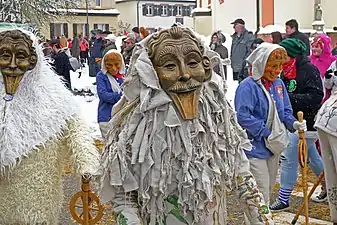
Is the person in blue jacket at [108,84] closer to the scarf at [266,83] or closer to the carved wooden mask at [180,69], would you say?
the scarf at [266,83]

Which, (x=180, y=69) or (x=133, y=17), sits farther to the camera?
(x=133, y=17)

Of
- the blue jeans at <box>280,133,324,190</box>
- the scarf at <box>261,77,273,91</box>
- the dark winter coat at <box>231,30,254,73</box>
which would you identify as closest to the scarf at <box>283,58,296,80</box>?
the blue jeans at <box>280,133,324,190</box>

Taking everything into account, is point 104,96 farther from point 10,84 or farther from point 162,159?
point 162,159

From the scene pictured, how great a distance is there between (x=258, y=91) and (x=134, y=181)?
8.67ft

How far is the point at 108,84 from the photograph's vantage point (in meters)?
Answer: 7.91

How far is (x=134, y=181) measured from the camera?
295 cm

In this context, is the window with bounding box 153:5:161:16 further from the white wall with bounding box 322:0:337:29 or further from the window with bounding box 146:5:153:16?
the white wall with bounding box 322:0:337:29

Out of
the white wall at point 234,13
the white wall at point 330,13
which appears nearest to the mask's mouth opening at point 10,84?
the white wall at point 330,13

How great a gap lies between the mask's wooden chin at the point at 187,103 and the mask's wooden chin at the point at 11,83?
4.93ft

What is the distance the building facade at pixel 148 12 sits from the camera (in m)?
63.2

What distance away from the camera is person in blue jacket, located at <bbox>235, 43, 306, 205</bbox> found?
5.34 meters

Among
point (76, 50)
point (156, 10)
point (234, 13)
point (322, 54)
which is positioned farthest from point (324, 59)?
point (156, 10)

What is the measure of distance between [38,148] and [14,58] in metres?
0.59

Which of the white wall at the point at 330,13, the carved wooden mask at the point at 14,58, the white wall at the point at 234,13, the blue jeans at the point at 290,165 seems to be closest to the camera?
the carved wooden mask at the point at 14,58
